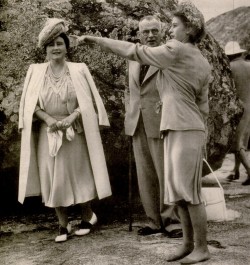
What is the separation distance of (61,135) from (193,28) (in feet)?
4.35

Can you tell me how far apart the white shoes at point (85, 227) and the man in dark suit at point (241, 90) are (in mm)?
2363

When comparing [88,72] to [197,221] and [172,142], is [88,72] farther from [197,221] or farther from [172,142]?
[197,221]

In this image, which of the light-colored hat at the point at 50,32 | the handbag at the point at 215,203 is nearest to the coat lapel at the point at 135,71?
the light-colored hat at the point at 50,32

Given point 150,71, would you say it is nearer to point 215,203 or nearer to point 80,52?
point 80,52

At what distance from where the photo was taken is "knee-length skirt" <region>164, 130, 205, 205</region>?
3.44 meters

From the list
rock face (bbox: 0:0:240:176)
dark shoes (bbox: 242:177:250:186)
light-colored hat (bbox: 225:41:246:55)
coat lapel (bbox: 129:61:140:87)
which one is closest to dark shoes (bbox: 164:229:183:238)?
rock face (bbox: 0:0:240:176)

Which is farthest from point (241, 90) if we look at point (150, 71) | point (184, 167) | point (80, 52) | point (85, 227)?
point (184, 167)

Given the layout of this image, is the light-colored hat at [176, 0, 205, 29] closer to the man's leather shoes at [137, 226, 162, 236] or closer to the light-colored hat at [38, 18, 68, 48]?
the light-colored hat at [38, 18, 68, 48]

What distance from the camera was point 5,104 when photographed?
15.1ft

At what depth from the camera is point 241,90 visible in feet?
21.1

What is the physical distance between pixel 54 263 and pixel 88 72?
1.50m

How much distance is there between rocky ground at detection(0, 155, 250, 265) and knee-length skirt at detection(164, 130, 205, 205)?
0.47m

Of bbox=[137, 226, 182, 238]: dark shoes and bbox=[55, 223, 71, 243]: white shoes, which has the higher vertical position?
bbox=[55, 223, 71, 243]: white shoes

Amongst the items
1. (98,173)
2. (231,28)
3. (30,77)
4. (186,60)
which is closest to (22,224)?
(98,173)
